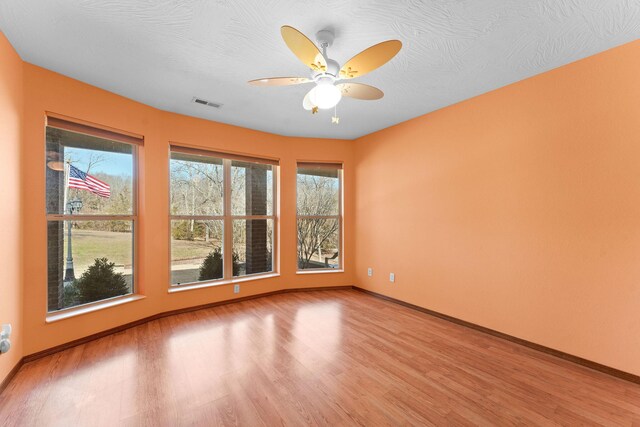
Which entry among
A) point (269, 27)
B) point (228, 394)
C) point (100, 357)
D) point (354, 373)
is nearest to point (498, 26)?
point (269, 27)

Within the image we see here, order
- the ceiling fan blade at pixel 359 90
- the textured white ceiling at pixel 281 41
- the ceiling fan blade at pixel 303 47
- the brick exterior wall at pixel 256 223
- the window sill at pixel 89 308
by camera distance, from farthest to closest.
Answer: the brick exterior wall at pixel 256 223 < the window sill at pixel 89 308 < the ceiling fan blade at pixel 359 90 < the textured white ceiling at pixel 281 41 < the ceiling fan blade at pixel 303 47

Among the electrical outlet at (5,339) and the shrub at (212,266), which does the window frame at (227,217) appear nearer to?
the shrub at (212,266)

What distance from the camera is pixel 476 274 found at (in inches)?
127

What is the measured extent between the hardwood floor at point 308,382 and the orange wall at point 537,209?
42 centimetres

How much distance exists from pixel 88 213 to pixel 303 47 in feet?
9.69

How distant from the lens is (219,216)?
163 inches

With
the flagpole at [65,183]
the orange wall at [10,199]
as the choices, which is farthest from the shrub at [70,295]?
the flagpole at [65,183]

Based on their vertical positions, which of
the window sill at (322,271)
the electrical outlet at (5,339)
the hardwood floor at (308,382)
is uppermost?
the electrical outlet at (5,339)

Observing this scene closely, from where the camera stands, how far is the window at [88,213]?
2750mm

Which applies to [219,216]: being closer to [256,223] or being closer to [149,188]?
[256,223]

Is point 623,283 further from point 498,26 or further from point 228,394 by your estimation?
point 228,394

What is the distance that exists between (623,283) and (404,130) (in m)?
2.84

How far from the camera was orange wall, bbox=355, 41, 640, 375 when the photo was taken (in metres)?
2.27

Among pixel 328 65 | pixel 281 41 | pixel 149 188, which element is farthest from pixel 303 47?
pixel 149 188
